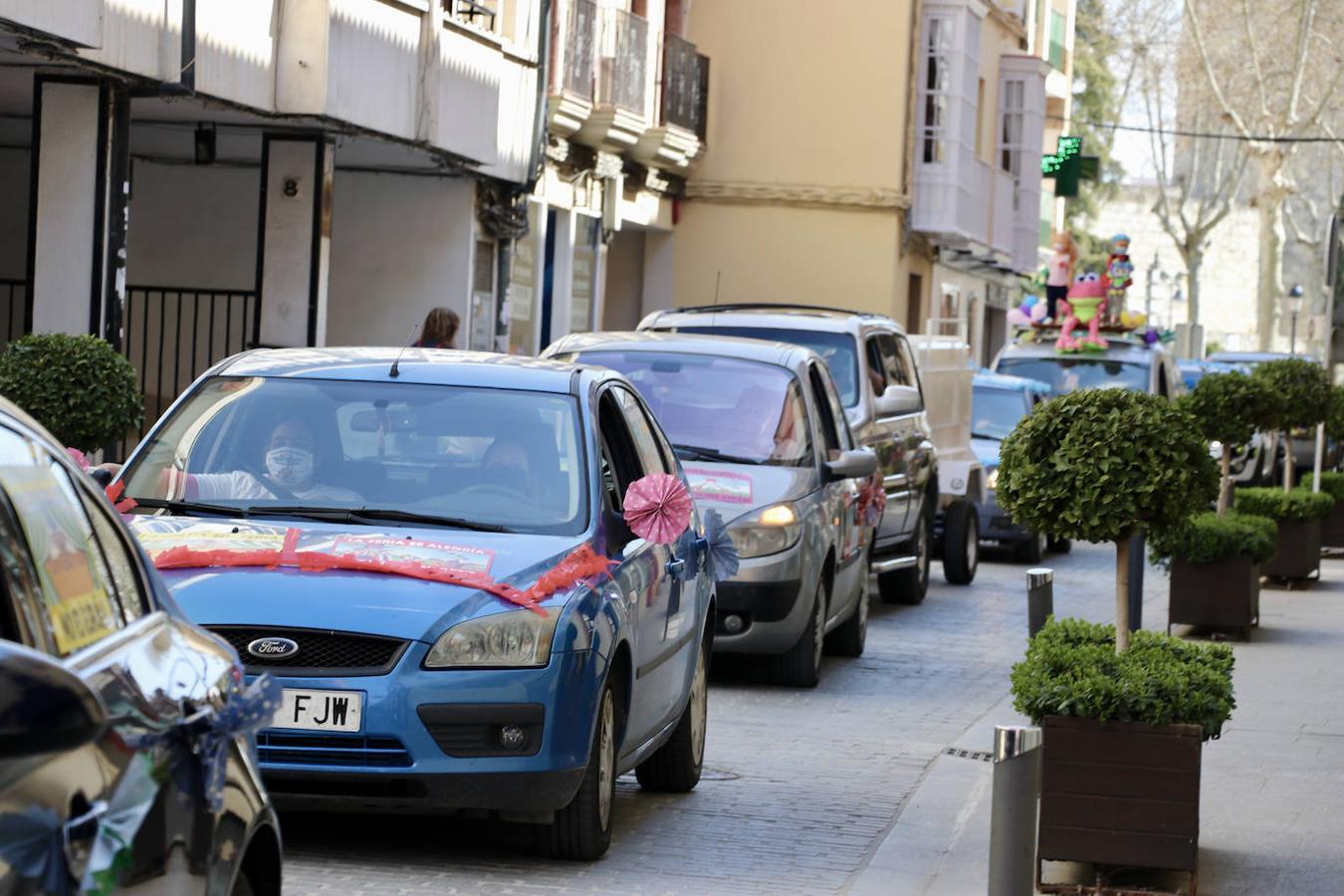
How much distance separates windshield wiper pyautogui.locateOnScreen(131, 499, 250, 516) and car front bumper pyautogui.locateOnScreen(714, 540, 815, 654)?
4.53 meters

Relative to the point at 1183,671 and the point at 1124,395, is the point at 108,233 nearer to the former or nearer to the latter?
the point at 1124,395

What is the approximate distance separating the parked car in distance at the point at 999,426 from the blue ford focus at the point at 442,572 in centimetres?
1372

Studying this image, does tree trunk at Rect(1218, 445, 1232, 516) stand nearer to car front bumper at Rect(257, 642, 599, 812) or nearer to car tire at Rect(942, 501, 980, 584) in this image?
car tire at Rect(942, 501, 980, 584)

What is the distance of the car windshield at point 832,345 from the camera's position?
16.4m

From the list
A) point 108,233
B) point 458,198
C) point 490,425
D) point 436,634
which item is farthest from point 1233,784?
point 458,198

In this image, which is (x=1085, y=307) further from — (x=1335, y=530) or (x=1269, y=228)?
(x=1269, y=228)

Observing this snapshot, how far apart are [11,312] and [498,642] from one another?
530 inches

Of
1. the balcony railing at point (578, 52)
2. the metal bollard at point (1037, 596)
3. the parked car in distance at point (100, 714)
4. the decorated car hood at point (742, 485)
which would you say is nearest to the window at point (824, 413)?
the decorated car hood at point (742, 485)

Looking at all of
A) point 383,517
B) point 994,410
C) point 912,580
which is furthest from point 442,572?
point 994,410

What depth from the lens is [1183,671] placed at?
7.61 m

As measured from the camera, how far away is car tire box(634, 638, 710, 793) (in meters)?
9.05

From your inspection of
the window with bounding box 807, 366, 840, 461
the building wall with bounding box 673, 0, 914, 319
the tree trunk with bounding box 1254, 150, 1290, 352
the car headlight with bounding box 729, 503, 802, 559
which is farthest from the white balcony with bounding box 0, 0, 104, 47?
the tree trunk with bounding box 1254, 150, 1290, 352

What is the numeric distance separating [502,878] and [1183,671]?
228cm

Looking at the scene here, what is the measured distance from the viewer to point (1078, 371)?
27.4m
